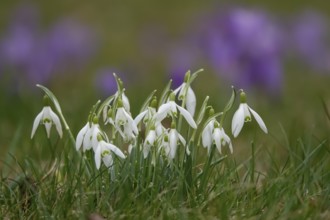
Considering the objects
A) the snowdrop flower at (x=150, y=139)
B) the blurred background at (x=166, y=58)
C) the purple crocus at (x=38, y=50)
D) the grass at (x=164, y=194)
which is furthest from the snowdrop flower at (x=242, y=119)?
the purple crocus at (x=38, y=50)

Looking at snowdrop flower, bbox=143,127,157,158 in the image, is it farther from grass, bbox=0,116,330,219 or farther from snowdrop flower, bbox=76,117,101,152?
snowdrop flower, bbox=76,117,101,152

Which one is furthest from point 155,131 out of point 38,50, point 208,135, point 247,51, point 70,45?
point 70,45

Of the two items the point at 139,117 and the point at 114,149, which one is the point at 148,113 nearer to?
the point at 139,117

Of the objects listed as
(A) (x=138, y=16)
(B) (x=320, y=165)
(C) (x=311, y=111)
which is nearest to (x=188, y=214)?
(B) (x=320, y=165)

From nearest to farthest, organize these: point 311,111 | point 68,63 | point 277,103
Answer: point 311,111 → point 277,103 → point 68,63

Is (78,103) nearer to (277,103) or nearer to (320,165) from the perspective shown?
(277,103)

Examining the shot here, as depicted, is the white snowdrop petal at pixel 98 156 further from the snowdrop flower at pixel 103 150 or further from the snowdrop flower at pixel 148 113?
the snowdrop flower at pixel 148 113

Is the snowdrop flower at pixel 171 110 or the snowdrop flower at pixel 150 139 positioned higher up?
the snowdrop flower at pixel 171 110

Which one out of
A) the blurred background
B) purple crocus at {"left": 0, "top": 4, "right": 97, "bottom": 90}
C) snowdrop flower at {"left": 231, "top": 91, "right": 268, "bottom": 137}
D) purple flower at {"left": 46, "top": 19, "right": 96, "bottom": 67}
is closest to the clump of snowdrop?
snowdrop flower at {"left": 231, "top": 91, "right": 268, "bottom": 137}
